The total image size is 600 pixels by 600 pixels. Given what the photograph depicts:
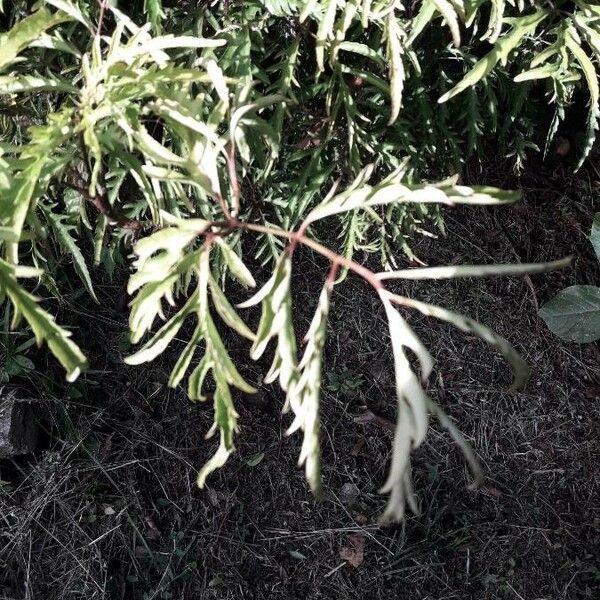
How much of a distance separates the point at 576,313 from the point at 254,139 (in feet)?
3.66

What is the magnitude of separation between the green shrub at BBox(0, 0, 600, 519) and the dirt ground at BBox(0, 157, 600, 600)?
0.61 feet

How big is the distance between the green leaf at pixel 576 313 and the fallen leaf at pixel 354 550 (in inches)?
29.5

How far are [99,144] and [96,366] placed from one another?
951mm

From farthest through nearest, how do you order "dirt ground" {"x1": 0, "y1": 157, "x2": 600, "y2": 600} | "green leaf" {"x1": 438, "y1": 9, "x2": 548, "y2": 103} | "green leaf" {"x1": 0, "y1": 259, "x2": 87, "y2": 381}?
"dirt ground" {"x1": 0, "y1": 157, "x2": 600, "y2": 600}
"green leaf" {"x1": 438, "y1": 9, "x2": 548, "y2": 103}
"green leaf" {"x1": 0, "y1": 259, "x2": 87, "y2": 381}

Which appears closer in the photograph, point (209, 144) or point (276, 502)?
point (209, 144)

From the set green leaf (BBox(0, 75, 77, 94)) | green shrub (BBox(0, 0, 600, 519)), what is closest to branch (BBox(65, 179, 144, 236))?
green shrub (BBox(0, 0, 600, 519))

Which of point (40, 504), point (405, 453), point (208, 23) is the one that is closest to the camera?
point (405, 453)

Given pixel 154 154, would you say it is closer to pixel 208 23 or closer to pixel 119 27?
pixel 119 27

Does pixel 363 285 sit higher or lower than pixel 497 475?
higher

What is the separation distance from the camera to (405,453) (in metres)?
0.70

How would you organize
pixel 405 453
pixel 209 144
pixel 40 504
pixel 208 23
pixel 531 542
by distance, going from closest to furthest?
pixel 405 453
pixel 209 144
pixel 208 23
pixel 40 504
pixel 531 542

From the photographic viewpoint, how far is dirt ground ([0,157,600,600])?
5.89 feet

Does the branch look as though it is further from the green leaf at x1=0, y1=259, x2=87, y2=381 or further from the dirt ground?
the dirt ground

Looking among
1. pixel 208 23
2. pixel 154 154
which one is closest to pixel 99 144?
pixel 154 154
